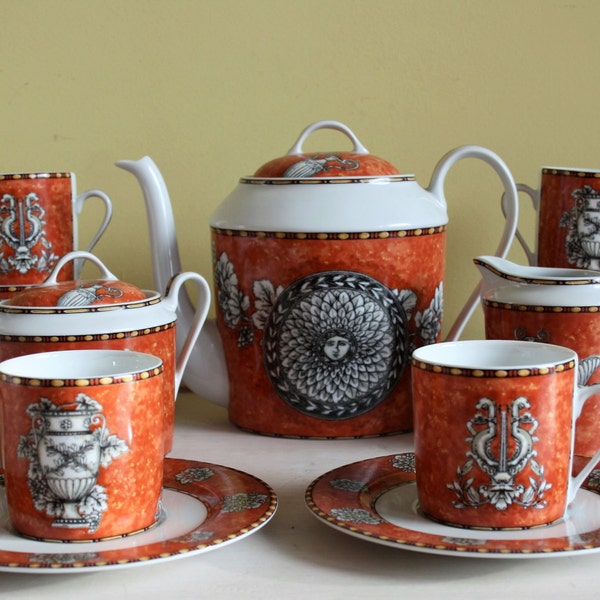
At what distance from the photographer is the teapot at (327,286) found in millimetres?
741

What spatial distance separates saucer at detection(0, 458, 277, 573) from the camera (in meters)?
0.49

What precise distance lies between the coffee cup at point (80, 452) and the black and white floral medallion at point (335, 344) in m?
0.21

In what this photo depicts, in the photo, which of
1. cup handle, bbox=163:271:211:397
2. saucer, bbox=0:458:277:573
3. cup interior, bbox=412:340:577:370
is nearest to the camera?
saucer, bbox=0:458:277:573

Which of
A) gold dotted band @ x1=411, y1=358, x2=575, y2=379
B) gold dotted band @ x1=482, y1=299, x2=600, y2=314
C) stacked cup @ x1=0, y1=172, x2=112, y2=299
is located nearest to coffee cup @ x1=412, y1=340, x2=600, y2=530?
gold dotted band @ x1=411, y1=358, x2=575, y2=379

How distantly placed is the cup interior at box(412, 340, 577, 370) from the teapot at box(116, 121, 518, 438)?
150 mm

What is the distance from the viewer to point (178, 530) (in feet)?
1.79

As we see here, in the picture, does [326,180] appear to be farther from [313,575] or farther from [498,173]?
[313,575]

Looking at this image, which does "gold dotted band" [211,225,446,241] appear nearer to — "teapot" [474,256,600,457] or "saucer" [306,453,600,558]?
"teapot" [474,256,600,457]

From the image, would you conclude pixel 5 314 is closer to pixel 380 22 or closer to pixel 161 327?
pixel 161 327

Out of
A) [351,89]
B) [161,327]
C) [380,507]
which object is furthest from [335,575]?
[351,89]

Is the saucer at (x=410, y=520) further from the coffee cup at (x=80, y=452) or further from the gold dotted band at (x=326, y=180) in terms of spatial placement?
the gold dotted band at (x=326, y=180)

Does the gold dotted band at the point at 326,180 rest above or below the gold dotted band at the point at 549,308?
above

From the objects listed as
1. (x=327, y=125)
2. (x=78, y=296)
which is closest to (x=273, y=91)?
(x=327, y=125)

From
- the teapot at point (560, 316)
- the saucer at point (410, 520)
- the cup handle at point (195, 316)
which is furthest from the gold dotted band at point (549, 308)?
the cup handle at point (195, 316)
